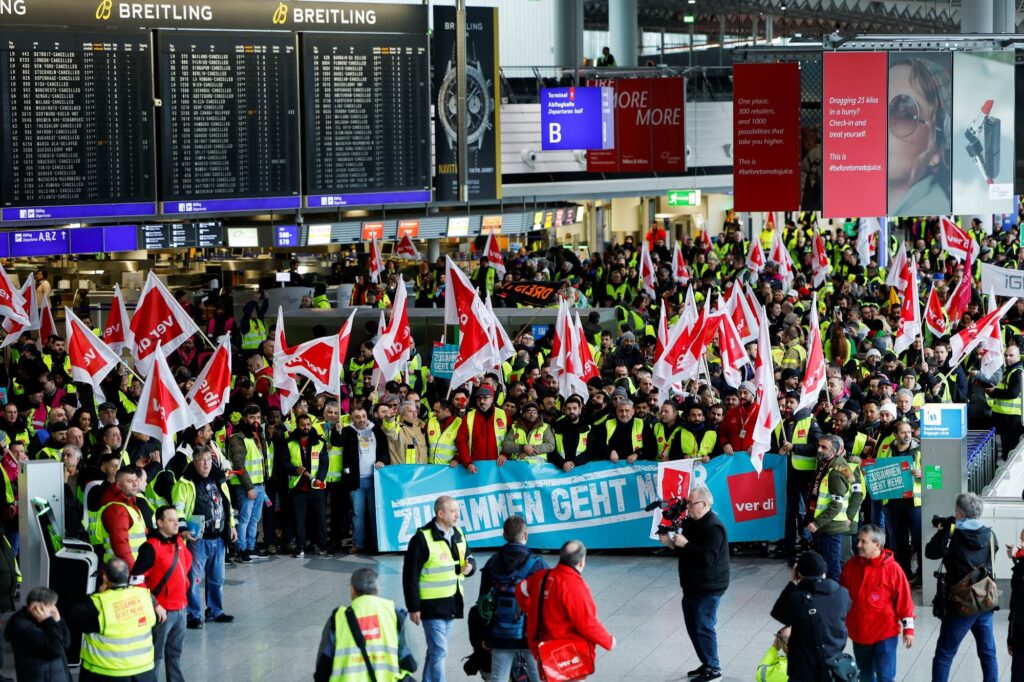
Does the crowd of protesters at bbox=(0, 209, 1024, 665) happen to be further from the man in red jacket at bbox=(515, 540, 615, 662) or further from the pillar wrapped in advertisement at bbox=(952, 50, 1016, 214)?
the man in red jacket at bbox=(515, 540, 615, 662)

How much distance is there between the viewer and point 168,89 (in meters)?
21.2

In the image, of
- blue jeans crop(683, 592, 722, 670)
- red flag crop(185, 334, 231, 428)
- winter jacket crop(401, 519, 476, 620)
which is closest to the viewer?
winter jacket crop(401, 519, 476, 620)

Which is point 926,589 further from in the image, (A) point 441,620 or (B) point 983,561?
(A) point 441,620

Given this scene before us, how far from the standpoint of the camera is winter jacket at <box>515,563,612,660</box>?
10117 millimetres

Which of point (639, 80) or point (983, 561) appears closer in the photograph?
point (983, 561)

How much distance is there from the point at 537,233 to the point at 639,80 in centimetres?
936

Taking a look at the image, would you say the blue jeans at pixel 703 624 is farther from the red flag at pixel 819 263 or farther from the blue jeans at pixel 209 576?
the red flag at pixel 819 263

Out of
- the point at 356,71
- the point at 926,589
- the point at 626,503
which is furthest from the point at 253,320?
the point at 926,589

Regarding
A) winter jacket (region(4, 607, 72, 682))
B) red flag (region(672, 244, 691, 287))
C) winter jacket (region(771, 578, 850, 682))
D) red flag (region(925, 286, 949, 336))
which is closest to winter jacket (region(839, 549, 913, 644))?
winter jacket (region(771, 578, 850, 682))

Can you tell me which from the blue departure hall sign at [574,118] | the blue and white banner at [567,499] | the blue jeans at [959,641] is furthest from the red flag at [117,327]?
the blue departure hall sign at [574,118]

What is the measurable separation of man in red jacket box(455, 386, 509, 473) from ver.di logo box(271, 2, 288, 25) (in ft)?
24.7

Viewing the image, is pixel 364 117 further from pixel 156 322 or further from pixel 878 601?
pixel 878 601

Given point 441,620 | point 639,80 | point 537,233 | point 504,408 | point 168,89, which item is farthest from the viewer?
point 537,233

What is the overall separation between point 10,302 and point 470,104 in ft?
22.6
